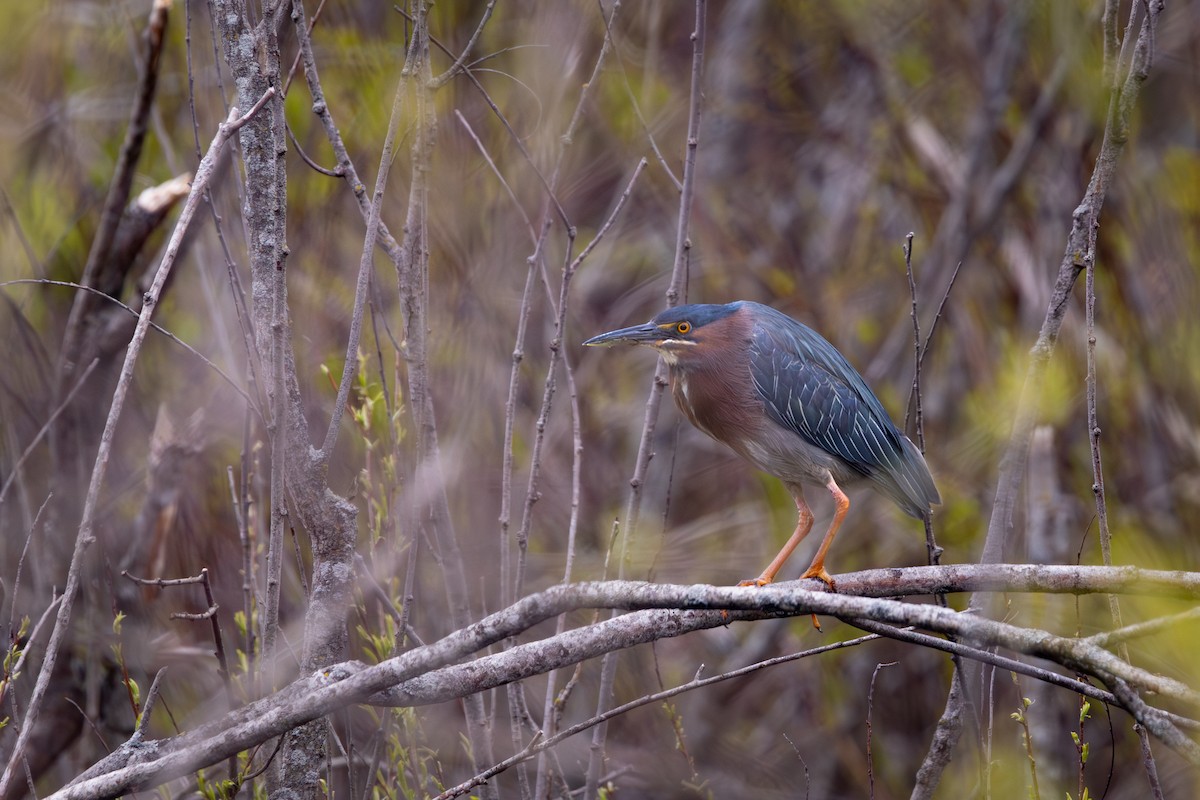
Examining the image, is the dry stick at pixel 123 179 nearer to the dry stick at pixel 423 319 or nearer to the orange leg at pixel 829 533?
the dry stick at pixel 423 319

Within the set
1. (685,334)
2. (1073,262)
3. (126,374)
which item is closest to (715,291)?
(685,334)

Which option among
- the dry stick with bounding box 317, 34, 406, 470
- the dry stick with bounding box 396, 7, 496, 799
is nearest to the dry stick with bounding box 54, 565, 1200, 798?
the dry stick with bounding box 317, 34, 406, 470

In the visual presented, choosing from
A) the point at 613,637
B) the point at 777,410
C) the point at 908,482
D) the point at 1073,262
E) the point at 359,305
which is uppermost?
the point at 1073,262

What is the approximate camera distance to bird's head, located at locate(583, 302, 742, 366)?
4312 mm

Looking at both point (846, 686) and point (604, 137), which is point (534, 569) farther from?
point (604, 137)

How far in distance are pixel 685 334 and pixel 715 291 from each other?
3.40m

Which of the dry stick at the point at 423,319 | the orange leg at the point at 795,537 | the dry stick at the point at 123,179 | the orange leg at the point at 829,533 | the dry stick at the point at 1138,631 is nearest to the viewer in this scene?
the dry stick at the point at 1138,631

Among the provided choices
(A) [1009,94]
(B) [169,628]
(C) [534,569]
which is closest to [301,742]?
(B) [169,628]

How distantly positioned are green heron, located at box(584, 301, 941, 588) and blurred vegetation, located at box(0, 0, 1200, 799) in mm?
1057

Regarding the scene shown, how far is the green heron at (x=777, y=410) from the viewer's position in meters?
4.33

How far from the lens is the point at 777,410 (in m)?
4.34

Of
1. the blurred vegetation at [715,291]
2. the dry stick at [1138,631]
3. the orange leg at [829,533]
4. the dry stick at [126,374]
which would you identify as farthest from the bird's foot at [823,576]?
the dry stick at [126,374]

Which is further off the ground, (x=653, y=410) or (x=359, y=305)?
(x=359, y=305)

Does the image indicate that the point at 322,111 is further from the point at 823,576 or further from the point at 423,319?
the point at 823,576
